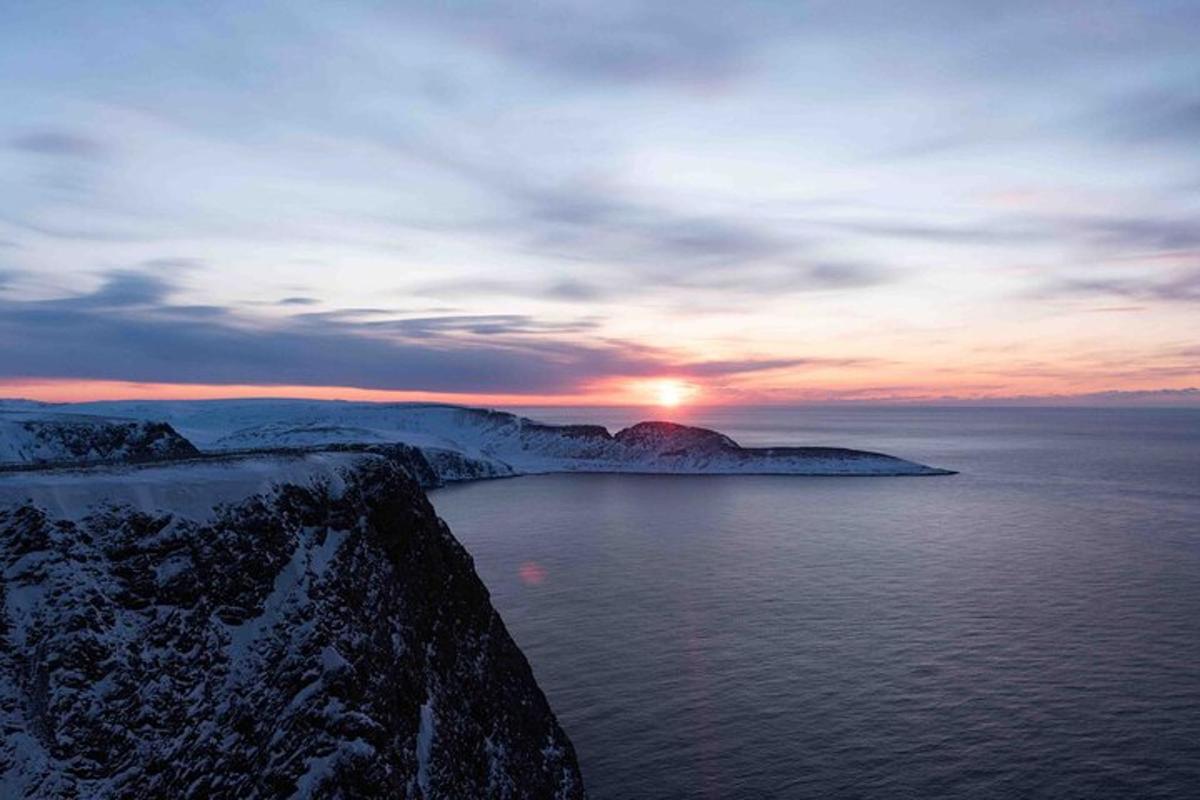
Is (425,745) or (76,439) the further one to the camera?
(76,439)

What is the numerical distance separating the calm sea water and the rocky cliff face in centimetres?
949

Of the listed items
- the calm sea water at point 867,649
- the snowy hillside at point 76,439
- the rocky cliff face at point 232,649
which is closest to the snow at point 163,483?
the rocky cliff face at point 232,649

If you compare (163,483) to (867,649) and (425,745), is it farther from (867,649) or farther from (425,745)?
(867,649)

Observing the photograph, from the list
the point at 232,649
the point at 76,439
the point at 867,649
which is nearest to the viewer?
the point at 232,649

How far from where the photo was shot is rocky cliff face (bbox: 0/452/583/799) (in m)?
21.4

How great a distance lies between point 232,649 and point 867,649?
39463 mm

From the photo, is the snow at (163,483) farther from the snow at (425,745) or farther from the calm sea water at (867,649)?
the calm sea water at (867,649)

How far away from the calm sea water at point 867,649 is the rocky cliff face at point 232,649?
31.1ft

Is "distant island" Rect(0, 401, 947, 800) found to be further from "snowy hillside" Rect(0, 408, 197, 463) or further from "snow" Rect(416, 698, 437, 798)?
"snowy hillside" Rect(0, 408, 197, 463)

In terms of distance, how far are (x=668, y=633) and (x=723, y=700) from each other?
12.5m

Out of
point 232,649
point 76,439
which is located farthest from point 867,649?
point 76,439

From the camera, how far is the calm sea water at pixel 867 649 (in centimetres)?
3438

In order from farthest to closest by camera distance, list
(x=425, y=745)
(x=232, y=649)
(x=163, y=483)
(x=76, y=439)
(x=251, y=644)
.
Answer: (x=76, y=439), (x=425, y=745), (x=163, y=483), (x=251, y=644), (x=232, y=649)

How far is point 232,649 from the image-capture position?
24.5 m
